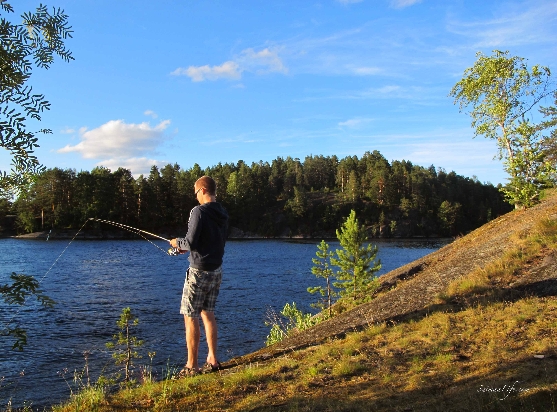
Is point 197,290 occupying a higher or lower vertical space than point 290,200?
lower

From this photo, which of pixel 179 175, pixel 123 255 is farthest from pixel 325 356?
pixel 179 175

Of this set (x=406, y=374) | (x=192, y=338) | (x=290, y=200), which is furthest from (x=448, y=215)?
(x=192, y=338)

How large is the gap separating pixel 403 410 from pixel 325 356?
6.31 ft

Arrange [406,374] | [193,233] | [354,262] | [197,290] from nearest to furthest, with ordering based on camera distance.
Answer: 1. [406,374]
2. [193,233]
3. [197,290]
4. [354,262]

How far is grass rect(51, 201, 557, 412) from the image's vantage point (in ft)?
14.2

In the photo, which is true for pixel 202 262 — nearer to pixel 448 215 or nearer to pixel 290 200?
pixel 290 200

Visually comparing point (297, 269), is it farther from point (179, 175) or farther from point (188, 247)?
point (179, 175)

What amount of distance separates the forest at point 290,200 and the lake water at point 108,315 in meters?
45.4

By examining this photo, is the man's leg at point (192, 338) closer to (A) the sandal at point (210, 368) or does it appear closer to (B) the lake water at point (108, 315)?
(A) the sandal at point (210, 368)

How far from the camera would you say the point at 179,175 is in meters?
112

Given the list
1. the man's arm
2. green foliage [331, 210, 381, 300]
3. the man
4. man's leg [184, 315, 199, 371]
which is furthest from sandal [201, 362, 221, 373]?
green foliage [331, 210, 381, 300]

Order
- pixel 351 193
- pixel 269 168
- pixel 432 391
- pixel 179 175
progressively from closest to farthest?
1. pixel 432 391
2. pixel 179 175
3. pixel 351 193
4. pixel 269 168

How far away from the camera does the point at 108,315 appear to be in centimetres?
2003

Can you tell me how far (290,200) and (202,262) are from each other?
4490 inches
